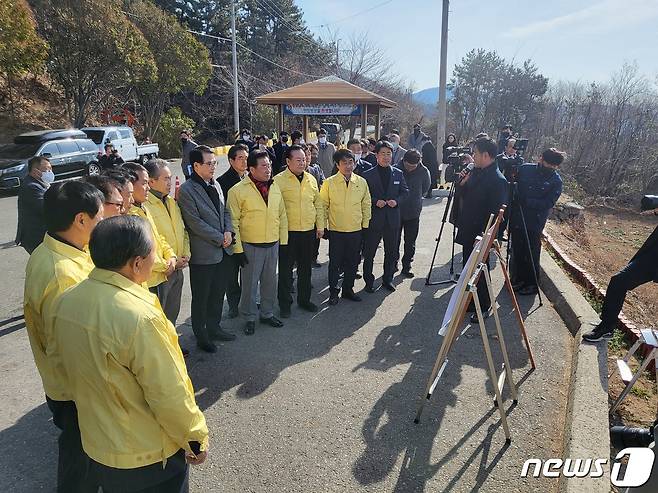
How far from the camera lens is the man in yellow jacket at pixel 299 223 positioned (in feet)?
17.1

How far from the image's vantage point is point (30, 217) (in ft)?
17.0

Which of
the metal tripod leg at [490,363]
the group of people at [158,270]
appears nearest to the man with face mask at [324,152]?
the group of people at [158,270]

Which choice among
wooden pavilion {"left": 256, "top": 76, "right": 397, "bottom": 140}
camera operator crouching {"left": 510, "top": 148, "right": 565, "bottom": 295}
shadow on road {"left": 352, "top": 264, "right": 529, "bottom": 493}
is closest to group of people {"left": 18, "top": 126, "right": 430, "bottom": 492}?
shadow on road {"left": 352, "top": 264, "right": 529, "bottom": 493}

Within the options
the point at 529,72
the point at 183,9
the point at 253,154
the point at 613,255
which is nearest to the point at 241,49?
the point at 183,9

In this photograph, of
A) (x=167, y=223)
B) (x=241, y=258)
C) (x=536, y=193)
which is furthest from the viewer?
(x=536, y=193)

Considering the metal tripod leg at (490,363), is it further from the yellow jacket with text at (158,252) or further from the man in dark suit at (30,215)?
the man in dark suit at (30,215)

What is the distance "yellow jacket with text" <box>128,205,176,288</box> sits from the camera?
11.9ft

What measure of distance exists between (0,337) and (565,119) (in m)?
28.4

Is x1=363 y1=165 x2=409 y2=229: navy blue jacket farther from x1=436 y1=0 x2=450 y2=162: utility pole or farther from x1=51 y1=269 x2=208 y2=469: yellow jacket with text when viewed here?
x1=436 y1=0 x2=450 y2=162: utility pole

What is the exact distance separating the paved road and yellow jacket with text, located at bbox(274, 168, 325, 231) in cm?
108

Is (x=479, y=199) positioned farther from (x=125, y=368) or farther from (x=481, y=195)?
(x=125, y=368)

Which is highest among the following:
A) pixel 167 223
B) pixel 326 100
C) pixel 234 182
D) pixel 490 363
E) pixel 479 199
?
pixel 326 100

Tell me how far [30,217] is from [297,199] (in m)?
3.01

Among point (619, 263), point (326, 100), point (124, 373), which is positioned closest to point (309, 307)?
point (124, 373)
